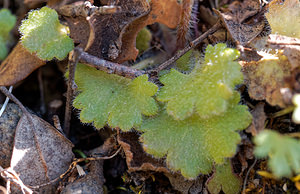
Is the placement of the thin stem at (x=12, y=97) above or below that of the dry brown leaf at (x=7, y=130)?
above

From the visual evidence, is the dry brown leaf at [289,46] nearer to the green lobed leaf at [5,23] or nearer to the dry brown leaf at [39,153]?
the dry brown leaf at [39,153]

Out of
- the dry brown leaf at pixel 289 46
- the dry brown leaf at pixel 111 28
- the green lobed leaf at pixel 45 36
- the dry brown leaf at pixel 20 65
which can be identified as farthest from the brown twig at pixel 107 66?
the dry brown leaf at pixel 289 46

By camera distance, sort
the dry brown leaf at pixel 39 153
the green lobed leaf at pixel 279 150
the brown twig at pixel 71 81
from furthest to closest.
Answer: the dry brown leaf at pixel 39 153
the brown twig at pixel 71 81
the green lobed leaf at pixel 279 150

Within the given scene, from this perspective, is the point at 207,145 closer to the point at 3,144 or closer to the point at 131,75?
the point at 131,75

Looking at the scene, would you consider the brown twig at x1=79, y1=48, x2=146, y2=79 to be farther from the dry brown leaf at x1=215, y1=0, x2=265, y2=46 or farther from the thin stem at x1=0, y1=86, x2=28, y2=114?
the dry brown leaf at x1=215, y1=0, x2=265, y2=46

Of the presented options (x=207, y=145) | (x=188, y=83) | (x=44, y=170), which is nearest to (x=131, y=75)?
(x=188, y=83)
